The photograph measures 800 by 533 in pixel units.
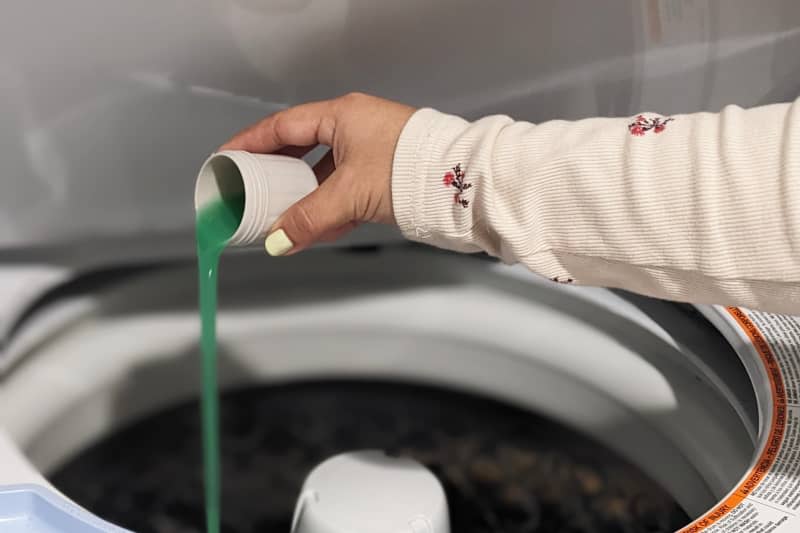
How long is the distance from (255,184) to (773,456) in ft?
1.05

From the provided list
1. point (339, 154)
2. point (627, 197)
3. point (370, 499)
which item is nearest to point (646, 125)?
point (627, 197)

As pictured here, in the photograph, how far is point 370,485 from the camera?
2.14 ft

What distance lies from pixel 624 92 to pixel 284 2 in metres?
0.23

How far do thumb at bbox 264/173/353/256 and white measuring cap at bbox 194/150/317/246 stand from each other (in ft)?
0.03

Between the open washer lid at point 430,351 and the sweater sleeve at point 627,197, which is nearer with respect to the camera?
the sweater sleeve at point 627,197

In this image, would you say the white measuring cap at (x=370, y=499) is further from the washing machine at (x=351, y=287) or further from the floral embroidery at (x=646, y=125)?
the floral embroidery at (x=646, y=125)

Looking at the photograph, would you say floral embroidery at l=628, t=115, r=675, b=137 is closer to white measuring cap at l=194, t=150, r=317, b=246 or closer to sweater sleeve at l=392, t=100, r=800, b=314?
sweater sleeve at l=392, t=100, r=800, b=314

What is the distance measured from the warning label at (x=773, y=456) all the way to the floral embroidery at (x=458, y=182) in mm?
204

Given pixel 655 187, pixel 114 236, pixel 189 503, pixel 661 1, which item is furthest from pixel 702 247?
pixel 189 503

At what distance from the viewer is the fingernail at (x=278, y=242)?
534 millimetres

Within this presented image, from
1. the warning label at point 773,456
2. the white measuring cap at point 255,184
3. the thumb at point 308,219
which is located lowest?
the warning label at point 773,456

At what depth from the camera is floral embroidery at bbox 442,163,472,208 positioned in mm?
518

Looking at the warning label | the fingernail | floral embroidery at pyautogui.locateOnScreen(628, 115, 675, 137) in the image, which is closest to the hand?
the fingernail

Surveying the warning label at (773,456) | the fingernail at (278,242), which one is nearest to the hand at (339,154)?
the fingernail at (278,242)
